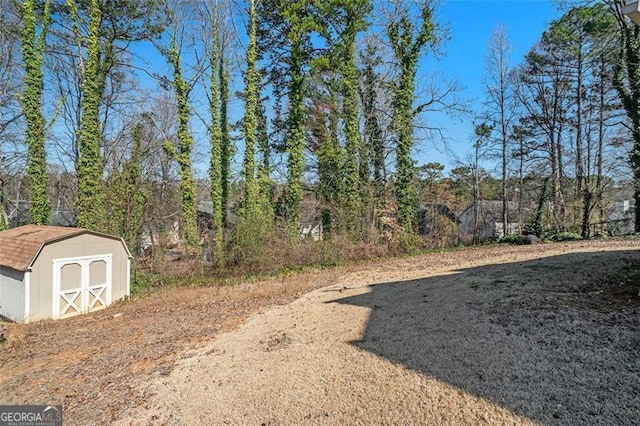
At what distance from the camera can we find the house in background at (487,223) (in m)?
16.1

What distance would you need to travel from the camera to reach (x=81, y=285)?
952cm

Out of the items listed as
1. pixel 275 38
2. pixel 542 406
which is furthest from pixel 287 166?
pixel 542 406

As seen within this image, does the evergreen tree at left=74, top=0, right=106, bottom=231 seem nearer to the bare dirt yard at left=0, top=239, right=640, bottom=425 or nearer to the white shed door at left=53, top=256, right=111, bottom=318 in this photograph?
the white shed door at left=53, top=256, right=111, bottom=318

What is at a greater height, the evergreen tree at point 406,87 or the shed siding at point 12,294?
the evergreen tree at point 406,87

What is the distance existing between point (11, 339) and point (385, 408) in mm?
7465

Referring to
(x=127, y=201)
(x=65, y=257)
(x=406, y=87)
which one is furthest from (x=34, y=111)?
(x=406, y=87)

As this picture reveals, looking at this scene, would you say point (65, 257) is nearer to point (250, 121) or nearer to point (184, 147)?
point (184, 147)

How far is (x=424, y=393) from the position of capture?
2.71m

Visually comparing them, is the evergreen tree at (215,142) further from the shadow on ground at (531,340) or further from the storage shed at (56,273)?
the shadow on ground at (531,340)

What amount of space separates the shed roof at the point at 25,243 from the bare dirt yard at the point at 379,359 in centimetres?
261

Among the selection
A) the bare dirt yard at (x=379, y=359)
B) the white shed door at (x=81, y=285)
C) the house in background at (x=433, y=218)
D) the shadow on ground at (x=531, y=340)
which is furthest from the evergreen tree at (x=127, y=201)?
the house in background at (x=433, y=218)

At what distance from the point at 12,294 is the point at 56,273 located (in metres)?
1.28

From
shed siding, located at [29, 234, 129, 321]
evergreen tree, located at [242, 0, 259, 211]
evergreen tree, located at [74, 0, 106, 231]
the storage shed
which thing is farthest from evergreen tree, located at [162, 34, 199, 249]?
the storage shed

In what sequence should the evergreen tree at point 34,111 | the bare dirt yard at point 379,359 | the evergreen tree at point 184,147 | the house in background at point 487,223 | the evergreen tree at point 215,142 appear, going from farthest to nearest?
the house in background at point 487,223, the evergreen tree at point 215,142, the evergreen tree at point 184,147, the evergreen tree at point 34,111, the bare dirt yard at point 379,359
